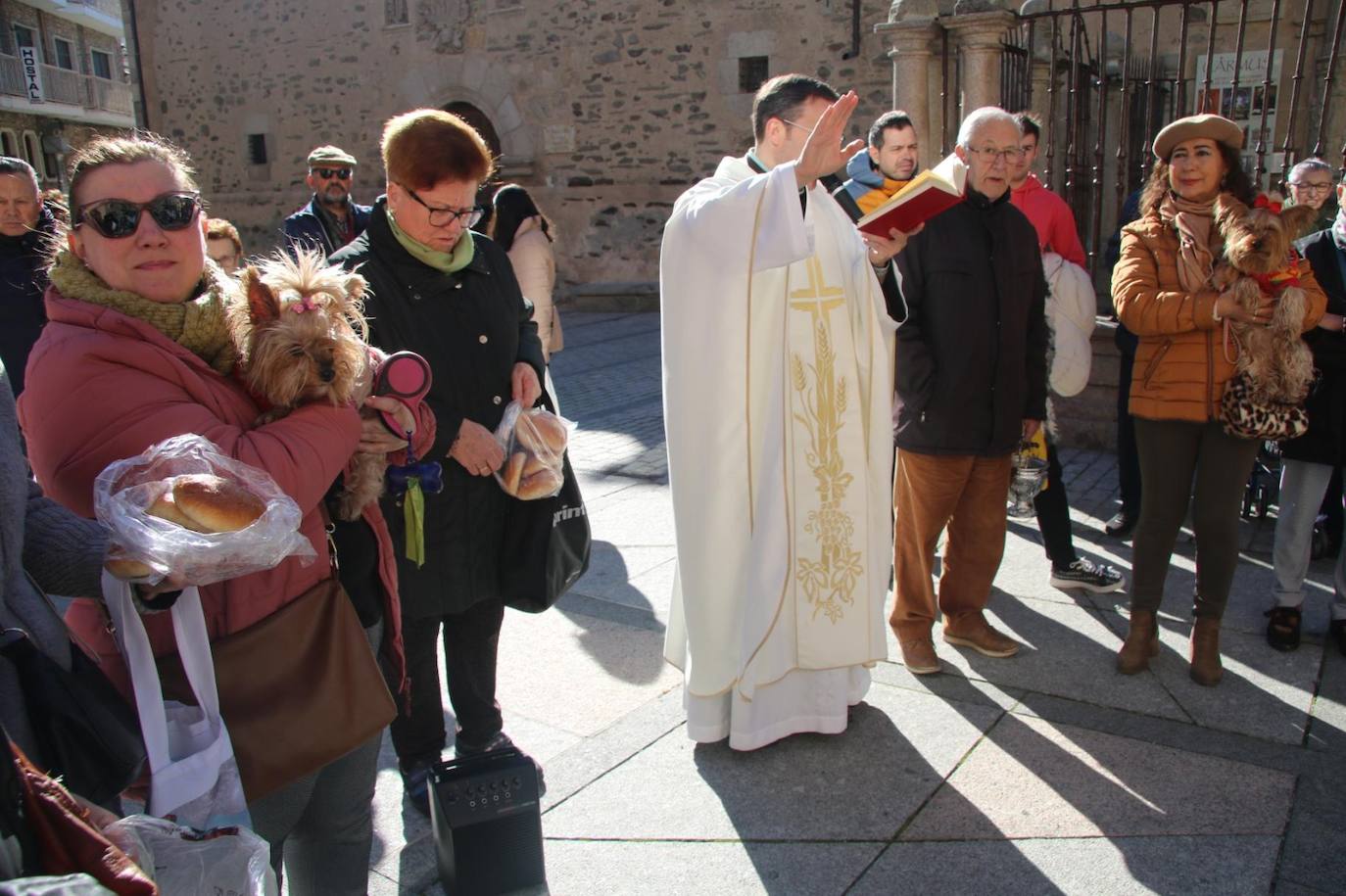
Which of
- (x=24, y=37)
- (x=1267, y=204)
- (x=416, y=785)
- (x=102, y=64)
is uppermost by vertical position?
(x=24, y=37)

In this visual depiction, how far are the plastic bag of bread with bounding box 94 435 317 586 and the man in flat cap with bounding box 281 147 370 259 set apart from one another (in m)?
4.15

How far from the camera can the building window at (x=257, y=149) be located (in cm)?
1866

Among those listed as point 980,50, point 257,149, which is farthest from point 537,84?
point 980,50

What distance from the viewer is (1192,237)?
3686 millimetres

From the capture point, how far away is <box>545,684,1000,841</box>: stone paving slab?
9.73 feet

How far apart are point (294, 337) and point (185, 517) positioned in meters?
0.46

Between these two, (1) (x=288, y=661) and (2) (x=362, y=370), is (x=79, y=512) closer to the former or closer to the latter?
(1) (x=288, y=661)

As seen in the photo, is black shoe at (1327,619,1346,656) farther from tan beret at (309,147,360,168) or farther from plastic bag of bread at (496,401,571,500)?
tan beret at (309,147,360,168)

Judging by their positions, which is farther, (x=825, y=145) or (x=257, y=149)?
(x=257, y=149)

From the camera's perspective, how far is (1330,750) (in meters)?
3.26

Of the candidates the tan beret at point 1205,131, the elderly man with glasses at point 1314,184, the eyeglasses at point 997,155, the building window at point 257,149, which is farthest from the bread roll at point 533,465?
the building window at point 257,149

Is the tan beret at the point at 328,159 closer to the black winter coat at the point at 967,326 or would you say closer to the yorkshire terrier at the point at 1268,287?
the black winter coat at the point at 967,326

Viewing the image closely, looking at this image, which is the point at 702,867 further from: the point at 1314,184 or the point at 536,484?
the point at 1314,184

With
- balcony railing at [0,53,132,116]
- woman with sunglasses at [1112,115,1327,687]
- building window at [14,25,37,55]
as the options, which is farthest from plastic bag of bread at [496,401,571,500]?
building window at [14,25,37,55]
